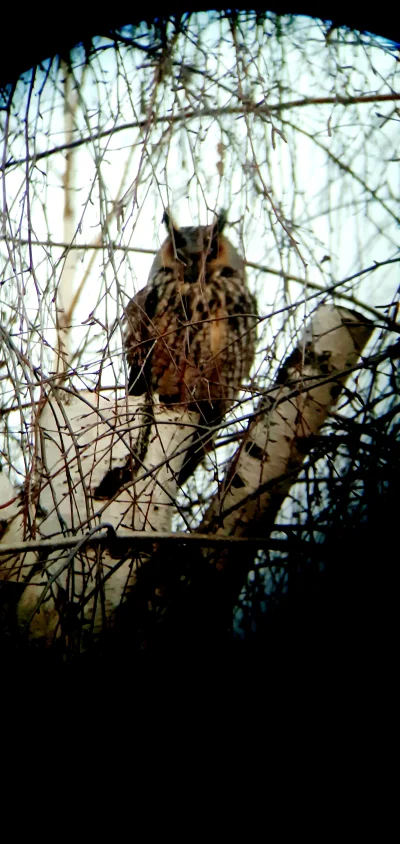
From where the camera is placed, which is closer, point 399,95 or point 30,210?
point 30,210

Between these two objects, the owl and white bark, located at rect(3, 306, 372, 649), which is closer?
white bark, located at rect(3, 306, 372, 649)

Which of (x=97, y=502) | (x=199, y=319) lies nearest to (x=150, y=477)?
(x=97, y=502)

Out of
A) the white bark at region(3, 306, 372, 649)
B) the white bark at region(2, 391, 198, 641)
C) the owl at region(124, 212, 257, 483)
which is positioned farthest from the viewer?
the owl at region(124, 212, 257, 483)

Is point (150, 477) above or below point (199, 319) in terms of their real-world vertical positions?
below

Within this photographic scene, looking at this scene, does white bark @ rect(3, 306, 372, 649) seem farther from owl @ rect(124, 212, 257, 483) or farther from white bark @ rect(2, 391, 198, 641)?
owl @ rect(124, 212, 257, 483)

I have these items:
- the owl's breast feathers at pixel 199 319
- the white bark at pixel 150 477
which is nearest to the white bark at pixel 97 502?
the white bark at pixel 150 477

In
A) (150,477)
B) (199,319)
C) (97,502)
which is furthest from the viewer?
(199,319)

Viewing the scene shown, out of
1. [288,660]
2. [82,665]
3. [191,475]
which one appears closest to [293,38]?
[191,475]

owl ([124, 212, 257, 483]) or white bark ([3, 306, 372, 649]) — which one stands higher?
owl ([124, 212, 257, 483])

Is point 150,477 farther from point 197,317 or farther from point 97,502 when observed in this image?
point 197,317

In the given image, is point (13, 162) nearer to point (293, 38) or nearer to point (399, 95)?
point (293, 38)

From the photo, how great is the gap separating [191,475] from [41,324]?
94 cm

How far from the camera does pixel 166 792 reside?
159cm

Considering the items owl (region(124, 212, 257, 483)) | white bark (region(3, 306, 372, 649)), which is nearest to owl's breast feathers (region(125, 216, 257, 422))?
owl (region(124, 212, 257, 483))
